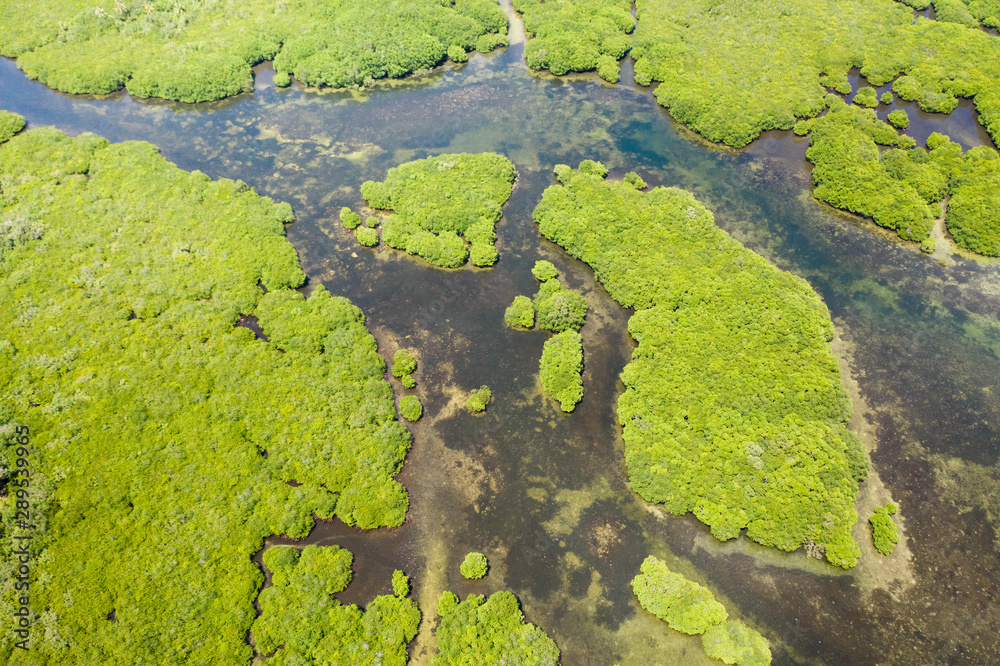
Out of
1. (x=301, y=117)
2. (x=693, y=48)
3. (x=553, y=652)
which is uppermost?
(x=693, y=48)

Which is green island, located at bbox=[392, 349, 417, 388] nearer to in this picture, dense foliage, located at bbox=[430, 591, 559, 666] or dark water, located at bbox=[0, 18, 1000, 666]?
dark water, located at bbox=[0, 18, 1000, 666]

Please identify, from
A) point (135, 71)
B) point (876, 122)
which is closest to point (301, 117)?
point (135, 71)

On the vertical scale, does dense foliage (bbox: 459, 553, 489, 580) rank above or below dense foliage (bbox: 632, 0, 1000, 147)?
below

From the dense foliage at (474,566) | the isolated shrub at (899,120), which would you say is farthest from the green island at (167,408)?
the isolated shrub at (899,120)

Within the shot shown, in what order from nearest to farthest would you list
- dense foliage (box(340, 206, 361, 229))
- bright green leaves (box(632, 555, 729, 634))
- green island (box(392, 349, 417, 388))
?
bright green leaves (box(632, 555, 729, 634)), green island (box(392, 349, 417, 388)), dense foliage (box(340, 206, 361, 229))

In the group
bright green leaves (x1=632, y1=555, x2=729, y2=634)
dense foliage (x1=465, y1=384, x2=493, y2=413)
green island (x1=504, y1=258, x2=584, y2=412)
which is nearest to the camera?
bright green leaves (x1=632, y1=555, x2=729, y2=634)

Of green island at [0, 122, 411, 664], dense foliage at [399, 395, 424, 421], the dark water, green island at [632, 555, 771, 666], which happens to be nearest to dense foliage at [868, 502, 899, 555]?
the dark water

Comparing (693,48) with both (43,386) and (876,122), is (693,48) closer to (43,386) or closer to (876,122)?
(876,122)
